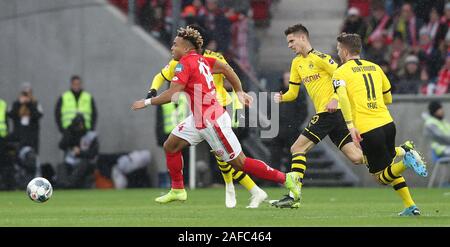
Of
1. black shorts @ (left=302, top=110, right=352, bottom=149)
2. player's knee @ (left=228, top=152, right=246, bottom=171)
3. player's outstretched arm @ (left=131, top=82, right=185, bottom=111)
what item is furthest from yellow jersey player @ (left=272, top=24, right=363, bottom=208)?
player's outstretched arm @ (left=131, top=82, right=185, bottom=111)

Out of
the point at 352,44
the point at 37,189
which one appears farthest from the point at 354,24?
the point at 352,44

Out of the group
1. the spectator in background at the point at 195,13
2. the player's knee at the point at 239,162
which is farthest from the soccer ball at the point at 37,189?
the spectator in background at the point at 195,13

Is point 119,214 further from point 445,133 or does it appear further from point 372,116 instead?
point 445,133

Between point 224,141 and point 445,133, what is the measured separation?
10.1m

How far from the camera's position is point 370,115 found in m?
13.0

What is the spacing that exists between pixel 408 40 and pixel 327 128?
10.5 meters

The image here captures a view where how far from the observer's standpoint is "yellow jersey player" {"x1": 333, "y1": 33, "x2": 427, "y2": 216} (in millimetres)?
12914

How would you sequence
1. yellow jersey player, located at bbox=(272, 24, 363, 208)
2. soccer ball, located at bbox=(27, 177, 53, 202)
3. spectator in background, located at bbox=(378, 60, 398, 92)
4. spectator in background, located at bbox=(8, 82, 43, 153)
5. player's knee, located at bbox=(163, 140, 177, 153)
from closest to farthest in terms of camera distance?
player's knee, located at bbox=(163, 140, 177, 153) → yellow jersey player, located at bbox=(272, 24, 363, 208) → soccer ball, located at bbox=(27, 177, 53, 202) → spectator in background, located at bbox=(378, 60, 398, 92) → spectator in background, located at bbox=(8, 82, 43, 153)

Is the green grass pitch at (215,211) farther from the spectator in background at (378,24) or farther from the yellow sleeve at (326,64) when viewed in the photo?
the spectator in background at (378,24)

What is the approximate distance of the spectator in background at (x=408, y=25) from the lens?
2497 centimetres

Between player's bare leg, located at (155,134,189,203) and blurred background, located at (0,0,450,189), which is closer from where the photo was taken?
player's bare leg, located at (155,134,189,203)

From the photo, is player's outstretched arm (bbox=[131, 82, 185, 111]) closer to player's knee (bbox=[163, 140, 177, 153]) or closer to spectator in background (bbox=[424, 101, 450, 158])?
player's knee (bbox=[163, 140, 177, 153])

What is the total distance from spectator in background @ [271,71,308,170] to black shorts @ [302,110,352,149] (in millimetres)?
7741

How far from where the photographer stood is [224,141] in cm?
1410
